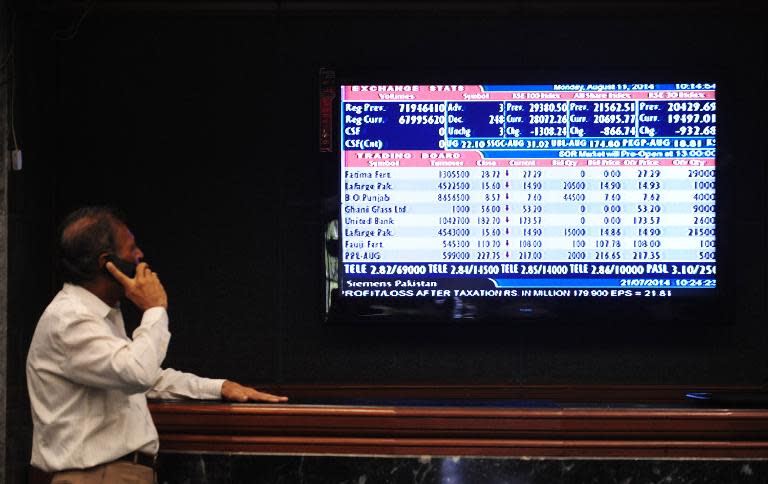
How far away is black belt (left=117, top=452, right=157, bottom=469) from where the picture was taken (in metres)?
2.20

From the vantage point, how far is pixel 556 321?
→ 4027 millimetres

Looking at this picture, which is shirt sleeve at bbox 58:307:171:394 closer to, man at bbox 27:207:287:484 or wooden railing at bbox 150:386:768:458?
man at bbox 27:207:287:484

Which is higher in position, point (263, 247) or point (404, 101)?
point (404, 101)

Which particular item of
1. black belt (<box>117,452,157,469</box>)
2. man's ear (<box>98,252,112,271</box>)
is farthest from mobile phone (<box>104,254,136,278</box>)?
black belt (<box>117,452,157,469</box>)

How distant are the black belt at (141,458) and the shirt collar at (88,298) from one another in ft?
1.06

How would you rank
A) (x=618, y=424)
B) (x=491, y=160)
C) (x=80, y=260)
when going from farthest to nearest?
(x=491, y=160) < (x=618, y=424) < (x=80, y=260)

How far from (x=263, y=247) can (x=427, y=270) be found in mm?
749

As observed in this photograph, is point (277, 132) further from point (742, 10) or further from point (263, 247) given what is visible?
point (742, 10)

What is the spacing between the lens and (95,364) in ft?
6.75

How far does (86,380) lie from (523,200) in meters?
2.36

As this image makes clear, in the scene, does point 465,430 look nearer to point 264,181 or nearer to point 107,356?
point 107,356

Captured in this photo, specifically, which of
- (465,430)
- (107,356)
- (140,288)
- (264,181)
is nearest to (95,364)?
(107,356)

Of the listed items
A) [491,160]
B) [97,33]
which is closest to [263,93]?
[97,33]

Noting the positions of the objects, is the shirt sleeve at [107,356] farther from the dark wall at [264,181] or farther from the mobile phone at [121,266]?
the dark wall at [264,181]
